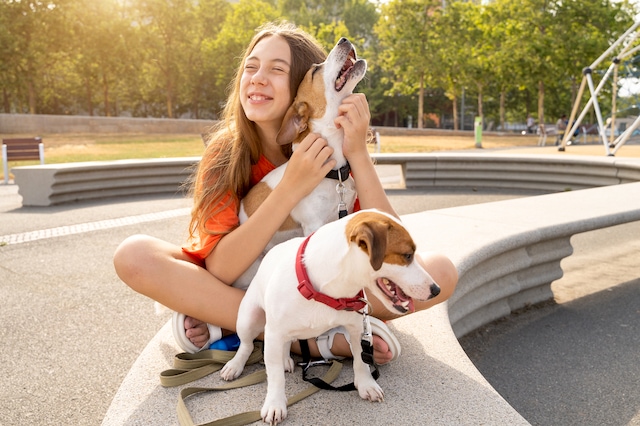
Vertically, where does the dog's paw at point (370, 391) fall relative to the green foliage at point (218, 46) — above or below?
below

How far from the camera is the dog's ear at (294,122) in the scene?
2.68m

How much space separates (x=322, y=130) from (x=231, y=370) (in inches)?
47.2

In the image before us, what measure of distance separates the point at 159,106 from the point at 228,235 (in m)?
44.1

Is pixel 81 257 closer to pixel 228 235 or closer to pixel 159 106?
pixel 228 235

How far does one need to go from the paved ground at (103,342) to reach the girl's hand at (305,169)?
1.39 meters

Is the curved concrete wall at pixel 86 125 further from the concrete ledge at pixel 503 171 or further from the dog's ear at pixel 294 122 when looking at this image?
the dog's ear at pixel 294 122

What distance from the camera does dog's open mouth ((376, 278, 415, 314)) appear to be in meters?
1.75

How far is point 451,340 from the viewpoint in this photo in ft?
8.09

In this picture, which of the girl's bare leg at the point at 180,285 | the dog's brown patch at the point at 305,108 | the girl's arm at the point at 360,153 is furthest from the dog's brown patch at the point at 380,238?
the dog's brown patch at the point at 305,108

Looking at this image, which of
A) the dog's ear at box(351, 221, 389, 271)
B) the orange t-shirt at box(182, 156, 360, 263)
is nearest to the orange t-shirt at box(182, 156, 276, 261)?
the orange t-shirt at box(182, 156, 360, 263)

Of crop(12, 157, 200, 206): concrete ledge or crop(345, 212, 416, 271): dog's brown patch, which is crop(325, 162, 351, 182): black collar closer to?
crop(345, 212, 416, 271): dog's brown patch

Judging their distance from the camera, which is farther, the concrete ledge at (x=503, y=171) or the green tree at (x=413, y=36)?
the green tree at (x=413, y=36)

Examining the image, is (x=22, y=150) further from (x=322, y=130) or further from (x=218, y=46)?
(x=218, y=46)

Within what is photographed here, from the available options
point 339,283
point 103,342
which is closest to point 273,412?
point 339,283
